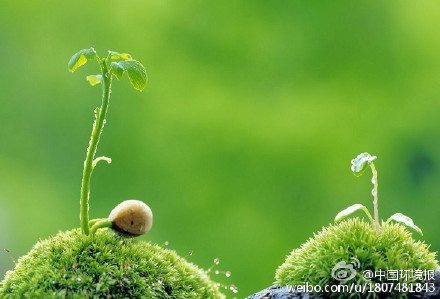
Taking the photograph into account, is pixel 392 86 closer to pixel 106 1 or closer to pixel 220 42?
pixel 220 42

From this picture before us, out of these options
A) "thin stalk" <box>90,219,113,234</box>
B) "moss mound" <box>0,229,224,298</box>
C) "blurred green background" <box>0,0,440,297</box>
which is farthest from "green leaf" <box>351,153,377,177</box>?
"blurred green background" <box>0,0,440,297</box>

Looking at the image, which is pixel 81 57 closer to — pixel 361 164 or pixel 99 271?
pixel 99 271

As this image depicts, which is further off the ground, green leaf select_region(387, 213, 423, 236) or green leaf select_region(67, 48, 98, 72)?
green leaf select_region(67, 48, 98, 72)

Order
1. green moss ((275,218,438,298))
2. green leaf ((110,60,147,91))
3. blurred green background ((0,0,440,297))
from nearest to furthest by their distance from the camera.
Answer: green moss ((275,218,438,298)), green leaf ((110,60,147,91)), blurred green background ((0,0,440,297))

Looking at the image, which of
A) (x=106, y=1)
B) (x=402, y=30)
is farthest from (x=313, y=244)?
(x=106, y=1)

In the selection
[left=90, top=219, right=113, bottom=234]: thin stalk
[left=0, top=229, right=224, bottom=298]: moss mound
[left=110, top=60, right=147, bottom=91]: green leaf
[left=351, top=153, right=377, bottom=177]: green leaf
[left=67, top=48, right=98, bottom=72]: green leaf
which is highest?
[left=67, top=48, right=98, bottom=72]: green leaf

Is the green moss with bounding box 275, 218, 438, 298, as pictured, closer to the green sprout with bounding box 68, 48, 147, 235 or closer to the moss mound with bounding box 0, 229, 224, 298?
the moss mound with bounding box 0, 229, 224, 298
